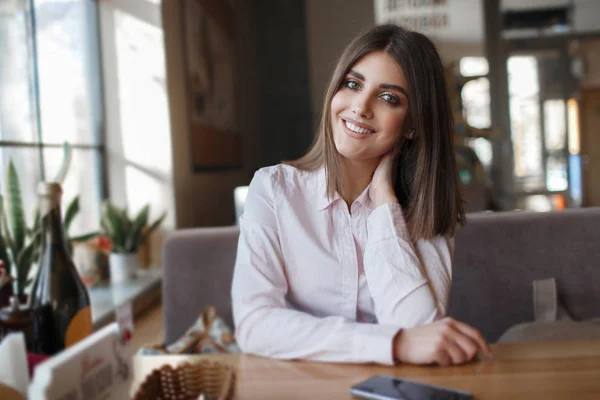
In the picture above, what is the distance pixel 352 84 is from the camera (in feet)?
2.94

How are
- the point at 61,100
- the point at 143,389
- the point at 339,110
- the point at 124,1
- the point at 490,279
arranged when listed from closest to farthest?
the point at 143,389
the point at 339,110
the point at 490,279
the point at 61,100
the point at 124,1

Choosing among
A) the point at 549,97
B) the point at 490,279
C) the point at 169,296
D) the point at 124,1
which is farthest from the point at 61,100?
the point at 549,97

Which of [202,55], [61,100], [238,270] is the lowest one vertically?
[238,270]

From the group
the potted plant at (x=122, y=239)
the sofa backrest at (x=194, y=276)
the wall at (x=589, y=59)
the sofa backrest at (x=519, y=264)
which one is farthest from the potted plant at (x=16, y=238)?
the wall at (x=589, y=59)

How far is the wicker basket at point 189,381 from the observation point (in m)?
0.64

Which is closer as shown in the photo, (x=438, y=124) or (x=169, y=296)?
(x=438, y=124)

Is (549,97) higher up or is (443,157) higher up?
(549,97)

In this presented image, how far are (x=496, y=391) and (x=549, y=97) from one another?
501cm

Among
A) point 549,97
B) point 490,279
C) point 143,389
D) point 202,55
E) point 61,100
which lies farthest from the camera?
point 549,97

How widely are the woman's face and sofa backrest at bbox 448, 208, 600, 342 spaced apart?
52 cm

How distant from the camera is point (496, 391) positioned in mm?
693

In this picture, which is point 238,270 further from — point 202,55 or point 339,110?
point 202,55

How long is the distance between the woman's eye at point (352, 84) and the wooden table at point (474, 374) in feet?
1.23

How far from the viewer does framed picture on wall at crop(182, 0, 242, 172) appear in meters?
3.50
